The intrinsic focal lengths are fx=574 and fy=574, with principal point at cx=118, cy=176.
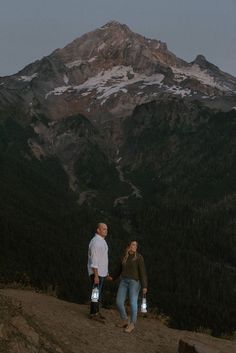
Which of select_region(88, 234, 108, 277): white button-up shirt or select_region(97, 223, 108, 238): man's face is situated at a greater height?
select_region(97, 223, 108, 238): man's face

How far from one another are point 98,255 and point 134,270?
1.31 meters

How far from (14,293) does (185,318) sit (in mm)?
164219

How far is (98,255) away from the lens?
19.0m

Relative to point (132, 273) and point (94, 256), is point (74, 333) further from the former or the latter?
point (132, 273)

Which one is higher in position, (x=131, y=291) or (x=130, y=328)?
(x=131, y=291)

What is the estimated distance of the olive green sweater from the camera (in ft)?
62.7

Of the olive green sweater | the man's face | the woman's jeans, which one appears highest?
the man's face

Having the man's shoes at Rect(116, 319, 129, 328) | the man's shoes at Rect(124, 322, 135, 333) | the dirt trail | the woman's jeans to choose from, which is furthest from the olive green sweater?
the dirt trail

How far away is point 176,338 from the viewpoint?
2020 cm

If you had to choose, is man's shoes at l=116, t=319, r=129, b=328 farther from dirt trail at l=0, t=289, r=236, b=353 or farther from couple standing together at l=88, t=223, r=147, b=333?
couple standing together at l=88, t=223, r=147, b=333

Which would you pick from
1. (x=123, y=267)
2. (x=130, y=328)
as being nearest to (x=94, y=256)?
(x=123, y=267)

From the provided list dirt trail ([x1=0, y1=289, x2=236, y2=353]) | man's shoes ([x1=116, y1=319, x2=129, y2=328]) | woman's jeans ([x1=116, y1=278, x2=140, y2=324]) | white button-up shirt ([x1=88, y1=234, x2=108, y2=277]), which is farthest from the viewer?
man's shoes ([x1=116, y1=319, x2=129, y2=328])

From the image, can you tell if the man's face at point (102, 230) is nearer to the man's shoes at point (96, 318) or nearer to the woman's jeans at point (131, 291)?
the woman's jeans at point (131, 291)

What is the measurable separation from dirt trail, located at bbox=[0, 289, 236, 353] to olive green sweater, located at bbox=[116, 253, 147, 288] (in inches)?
71.9
